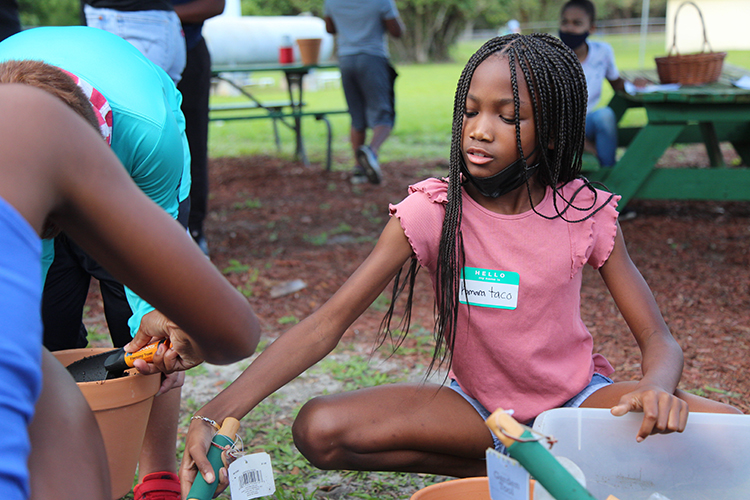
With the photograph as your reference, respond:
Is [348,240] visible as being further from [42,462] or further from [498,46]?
[42,462]

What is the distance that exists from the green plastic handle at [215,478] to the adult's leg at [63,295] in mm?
907

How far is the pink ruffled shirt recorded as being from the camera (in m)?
1.63

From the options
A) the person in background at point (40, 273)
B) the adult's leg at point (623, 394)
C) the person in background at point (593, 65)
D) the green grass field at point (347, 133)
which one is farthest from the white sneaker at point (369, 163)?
the person in background at point (40, 273)

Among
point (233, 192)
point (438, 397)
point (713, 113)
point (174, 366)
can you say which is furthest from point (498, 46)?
point (233, 192)

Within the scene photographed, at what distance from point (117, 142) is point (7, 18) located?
1.36 metres

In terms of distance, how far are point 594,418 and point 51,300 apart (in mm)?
1465

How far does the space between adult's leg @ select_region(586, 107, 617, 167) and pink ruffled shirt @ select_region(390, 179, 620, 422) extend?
119 inches

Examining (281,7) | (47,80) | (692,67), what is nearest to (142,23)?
(47,80)

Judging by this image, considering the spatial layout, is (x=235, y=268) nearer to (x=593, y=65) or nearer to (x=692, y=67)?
(x=593, y=65)

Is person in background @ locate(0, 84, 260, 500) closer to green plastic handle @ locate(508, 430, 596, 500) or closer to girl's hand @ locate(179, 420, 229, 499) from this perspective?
girl's hand @ locate(179, 420, 229, 499)

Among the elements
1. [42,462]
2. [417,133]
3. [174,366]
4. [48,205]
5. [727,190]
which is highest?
[48,205]

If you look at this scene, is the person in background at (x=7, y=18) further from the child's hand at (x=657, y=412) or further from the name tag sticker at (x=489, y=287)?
the child's hand at (x=657, y=412)

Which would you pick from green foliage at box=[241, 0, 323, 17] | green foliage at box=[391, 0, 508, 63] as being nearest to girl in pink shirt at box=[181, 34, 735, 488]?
green foliage at box=[391, 0, 508, 63]

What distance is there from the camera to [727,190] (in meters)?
3.93
